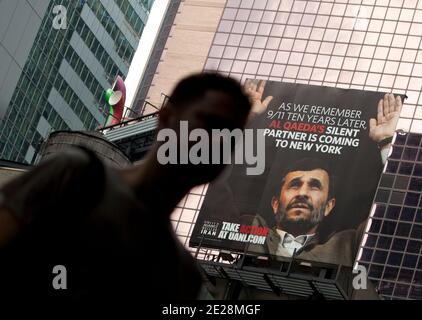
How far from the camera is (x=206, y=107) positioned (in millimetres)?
2680

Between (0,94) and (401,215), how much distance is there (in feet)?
243

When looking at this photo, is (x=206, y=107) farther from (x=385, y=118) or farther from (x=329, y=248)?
(x=385, y=118)

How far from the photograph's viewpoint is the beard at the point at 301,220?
6825 cm

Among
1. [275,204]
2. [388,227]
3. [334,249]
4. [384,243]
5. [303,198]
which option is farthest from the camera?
[388,227]

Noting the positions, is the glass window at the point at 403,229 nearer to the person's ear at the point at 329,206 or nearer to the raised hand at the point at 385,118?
the raised hand at the point at 385,118

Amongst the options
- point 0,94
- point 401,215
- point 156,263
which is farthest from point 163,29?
point 156,263

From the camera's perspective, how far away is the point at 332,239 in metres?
67.4

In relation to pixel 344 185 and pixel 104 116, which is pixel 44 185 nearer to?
pixel 344 185

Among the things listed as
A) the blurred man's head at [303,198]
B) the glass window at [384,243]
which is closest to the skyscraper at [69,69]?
the blurred man's head at [303,198]

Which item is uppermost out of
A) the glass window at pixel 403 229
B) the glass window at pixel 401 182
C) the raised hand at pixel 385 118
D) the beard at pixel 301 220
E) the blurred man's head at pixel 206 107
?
the glass window at pixel 401 182

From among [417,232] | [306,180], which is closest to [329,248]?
[306,180]

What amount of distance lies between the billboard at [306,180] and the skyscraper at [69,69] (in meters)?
24.2

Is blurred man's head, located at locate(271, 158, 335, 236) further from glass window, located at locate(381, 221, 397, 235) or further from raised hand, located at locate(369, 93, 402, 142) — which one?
glass window, located at locate(381, 221, 397, 235)

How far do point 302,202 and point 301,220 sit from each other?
1004mm
